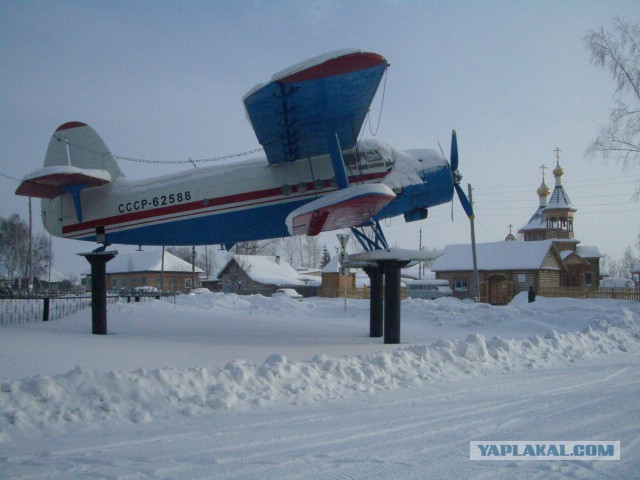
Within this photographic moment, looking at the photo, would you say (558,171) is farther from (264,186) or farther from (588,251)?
(264,186)

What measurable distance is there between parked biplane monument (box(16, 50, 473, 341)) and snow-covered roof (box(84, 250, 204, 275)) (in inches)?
2308

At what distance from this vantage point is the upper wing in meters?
9.48

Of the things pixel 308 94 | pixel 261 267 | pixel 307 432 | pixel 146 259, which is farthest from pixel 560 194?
pixel 307 432

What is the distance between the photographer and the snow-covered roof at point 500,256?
4531 cm

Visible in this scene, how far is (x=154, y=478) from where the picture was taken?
14.0ft

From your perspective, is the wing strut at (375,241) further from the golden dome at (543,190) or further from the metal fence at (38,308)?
the golden dome at (543,190)

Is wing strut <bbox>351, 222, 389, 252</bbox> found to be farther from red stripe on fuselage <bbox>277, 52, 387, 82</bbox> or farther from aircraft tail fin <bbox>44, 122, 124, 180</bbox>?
aircraft tail fin <bbox>44, 122, 124, 180</bbox>

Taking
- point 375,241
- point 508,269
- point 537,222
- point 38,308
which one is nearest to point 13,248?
Result: point 38,308

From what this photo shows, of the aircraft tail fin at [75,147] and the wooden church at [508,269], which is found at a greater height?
the aircraft tail fin at [75,147]

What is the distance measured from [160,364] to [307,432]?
3784 mm

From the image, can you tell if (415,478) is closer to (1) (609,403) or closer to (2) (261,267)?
(1) (609,403)

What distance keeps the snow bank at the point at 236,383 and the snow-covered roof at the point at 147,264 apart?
2567 inches

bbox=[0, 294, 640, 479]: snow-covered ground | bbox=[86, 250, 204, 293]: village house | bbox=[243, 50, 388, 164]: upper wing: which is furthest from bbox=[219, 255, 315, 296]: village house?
bbox=[0, 294, 640, 479]: snow-covered ground

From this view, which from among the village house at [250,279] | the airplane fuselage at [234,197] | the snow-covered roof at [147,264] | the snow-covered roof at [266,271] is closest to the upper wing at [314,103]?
the airplane fuselage at [234,197]
